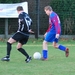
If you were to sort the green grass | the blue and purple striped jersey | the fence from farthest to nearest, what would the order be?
1. the fence
2. the blue and purple striped jersey
3. the green grass

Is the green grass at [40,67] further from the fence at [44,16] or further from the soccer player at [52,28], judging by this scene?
the fence at [44,16]

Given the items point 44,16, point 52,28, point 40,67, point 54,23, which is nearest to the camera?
point 40,67

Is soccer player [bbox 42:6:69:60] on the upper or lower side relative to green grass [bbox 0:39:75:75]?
upper

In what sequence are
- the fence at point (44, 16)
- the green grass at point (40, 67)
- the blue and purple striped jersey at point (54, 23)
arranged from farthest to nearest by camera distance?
the fence at point (44, 16) → the blue and purple striped jersey at point (54, 23) → the green grass at point (40, 67)

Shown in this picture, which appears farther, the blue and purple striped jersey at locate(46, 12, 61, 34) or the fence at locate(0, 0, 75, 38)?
the fence at locate(0, 0, 75, 38)

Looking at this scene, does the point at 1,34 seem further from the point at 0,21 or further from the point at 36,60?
the point at 36,60

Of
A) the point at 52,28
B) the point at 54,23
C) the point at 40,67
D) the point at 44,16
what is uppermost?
the point at 54,23

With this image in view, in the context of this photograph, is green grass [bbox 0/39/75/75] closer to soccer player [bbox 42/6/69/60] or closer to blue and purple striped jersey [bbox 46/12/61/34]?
soccer player [bbox 42/6/69/60]

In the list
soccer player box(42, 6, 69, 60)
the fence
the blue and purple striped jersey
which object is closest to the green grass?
soccer player box(42, 6, 69, 60)

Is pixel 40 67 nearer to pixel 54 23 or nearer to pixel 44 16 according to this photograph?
pixel 54 23

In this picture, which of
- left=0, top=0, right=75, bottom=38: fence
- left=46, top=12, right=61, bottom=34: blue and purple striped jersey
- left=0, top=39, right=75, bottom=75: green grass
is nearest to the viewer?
left=0, top=39, right=75, bottom=75: green grass

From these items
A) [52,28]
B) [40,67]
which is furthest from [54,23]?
[40,67]

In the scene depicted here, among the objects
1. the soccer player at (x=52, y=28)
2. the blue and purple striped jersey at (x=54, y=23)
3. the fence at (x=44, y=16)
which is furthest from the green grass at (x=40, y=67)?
the fence at (x=44, y=16)

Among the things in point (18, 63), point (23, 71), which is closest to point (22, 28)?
point (18, 63)
